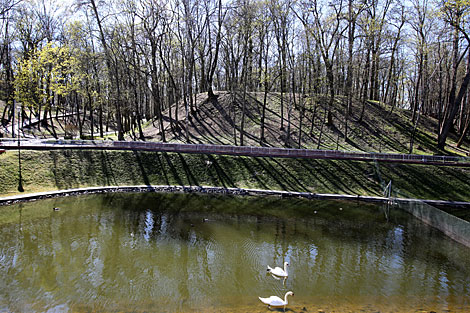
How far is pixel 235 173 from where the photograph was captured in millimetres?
22891

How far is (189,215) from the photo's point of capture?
1591cm

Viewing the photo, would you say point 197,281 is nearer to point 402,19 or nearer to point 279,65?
point 279,65

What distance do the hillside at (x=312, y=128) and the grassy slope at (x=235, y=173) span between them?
5.26 m

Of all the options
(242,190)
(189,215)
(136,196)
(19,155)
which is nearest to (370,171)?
(242,190)

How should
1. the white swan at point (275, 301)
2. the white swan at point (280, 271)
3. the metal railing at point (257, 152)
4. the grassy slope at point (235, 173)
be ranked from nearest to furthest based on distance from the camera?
1. the white swan at point (275, 301)
2. the white swan at point (280, 271)
3. the grassy slope at point (235, 173)
4. the metal railing at point (257, 152)

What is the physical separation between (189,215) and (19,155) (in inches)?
545

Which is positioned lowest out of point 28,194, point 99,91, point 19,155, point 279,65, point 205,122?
point 28,194

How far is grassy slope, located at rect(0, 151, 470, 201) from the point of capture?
67.2 feet

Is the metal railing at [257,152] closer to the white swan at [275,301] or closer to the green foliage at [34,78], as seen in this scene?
the green foliage at [34,78]

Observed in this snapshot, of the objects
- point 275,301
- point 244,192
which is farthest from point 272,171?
point 275,301

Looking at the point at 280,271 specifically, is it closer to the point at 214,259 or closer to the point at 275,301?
the point at 275,301

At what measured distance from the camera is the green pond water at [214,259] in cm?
873

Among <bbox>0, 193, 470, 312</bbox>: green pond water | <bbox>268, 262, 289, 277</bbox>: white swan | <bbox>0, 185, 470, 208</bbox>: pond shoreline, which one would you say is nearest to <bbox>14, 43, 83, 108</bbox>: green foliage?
<bbox>0, 185, 470, 208</bbox>: pond shoreline

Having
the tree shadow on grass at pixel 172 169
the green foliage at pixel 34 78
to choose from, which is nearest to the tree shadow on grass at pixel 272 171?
the tree shadow on grass at pixel 172 169
